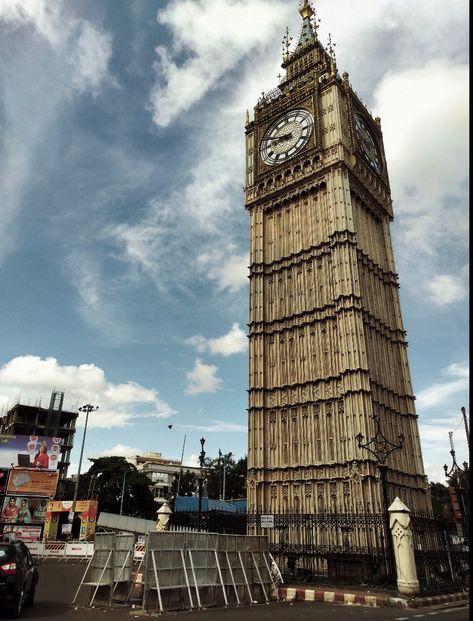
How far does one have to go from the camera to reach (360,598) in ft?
46.5

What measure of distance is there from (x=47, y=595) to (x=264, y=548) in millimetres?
6484

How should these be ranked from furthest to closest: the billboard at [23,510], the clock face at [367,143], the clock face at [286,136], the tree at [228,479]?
the tree at [228,479] < the billboard at [23,510] < the clock face at [367,143] < the clock face at [286,136]

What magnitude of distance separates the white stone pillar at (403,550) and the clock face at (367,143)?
33099 mm

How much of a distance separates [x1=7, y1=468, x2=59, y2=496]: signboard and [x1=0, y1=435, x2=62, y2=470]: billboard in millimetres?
1710

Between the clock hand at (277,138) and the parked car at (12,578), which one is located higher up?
the clock hand at (277,138)

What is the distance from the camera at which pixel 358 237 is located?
37.1 metres

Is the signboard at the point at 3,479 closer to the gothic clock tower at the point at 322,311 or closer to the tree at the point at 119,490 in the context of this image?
the tree at the point at 119,490

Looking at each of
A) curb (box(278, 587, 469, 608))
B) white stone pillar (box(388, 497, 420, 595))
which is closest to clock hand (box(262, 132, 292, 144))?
white stone pillar (box(388, 497, 420, 595))

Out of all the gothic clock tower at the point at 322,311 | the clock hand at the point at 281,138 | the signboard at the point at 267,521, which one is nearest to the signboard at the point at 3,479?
the gothic clock tower at the point at 322,311

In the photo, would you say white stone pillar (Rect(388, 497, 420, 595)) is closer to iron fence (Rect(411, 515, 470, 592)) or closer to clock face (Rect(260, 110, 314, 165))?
iron fence (Rect(411, 515, 470, 592))

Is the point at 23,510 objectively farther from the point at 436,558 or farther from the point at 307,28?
the point at 307,28

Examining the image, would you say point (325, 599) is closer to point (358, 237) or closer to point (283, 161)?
point (358, 237)

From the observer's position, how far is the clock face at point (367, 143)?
41741 millimetres

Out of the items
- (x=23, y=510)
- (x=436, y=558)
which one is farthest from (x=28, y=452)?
(x=436, y=558)
